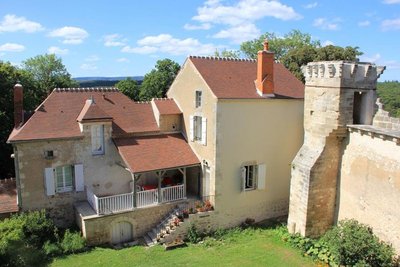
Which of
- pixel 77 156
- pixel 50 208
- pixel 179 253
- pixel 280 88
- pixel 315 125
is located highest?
pixel 280 88

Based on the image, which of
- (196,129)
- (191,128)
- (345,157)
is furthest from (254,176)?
(345,157)

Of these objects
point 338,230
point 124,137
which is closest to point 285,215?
point 338,230

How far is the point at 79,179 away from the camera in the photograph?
17.4m

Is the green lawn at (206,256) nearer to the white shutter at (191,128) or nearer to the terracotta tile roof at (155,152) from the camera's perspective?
the terracotta tile roof at (155,152)

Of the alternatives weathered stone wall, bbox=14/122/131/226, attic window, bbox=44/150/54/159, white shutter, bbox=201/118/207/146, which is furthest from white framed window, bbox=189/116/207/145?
attic window, bbox=44/150/54/159

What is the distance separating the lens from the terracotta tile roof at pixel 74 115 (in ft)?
54.6

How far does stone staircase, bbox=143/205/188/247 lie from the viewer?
54.1 ft

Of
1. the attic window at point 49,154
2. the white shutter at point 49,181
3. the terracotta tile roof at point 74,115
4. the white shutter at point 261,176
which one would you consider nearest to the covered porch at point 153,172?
the terracotta tile roof at point 74,115

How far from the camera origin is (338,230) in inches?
566

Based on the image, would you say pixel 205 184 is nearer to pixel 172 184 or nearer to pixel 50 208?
pixel 172 184

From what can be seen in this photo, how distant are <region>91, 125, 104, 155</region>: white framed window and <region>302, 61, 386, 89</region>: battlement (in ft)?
36.5

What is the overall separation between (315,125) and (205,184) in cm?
658

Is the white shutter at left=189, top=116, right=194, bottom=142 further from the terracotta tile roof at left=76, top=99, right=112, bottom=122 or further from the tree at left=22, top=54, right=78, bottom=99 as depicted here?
the tree at left=22, top=54, right=78, bottom=99

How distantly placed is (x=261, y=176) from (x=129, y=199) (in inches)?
285
